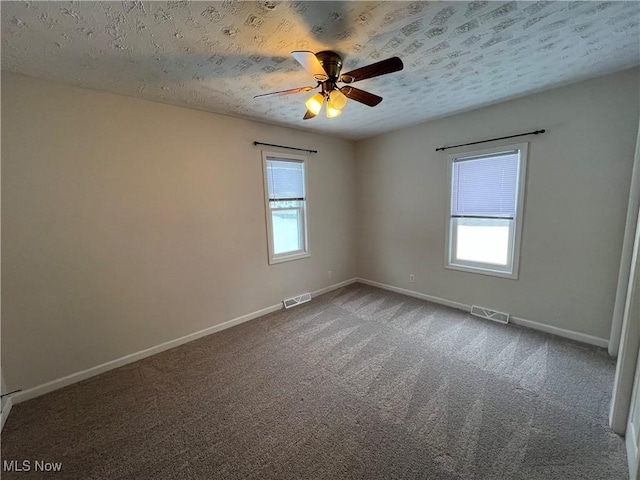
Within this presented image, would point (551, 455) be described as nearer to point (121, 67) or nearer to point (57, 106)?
point (121, 67)

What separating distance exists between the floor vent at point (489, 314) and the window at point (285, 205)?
238cm

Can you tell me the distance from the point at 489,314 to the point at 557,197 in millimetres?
1494

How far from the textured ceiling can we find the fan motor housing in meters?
0.05

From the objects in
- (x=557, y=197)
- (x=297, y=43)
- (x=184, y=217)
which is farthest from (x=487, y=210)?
(x=184, y=217)

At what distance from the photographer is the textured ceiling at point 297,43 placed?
1.36 meters

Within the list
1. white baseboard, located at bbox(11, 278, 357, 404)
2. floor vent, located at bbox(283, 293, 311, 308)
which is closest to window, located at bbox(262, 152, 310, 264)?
floor vent, located at bbox(283, 293, 311, 308)

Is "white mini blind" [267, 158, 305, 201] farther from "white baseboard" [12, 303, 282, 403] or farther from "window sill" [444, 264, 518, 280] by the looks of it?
"window sill" [444, 264, 518, 280]

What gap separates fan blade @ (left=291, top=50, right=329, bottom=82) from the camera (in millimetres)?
1437

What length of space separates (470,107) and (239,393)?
150 inches

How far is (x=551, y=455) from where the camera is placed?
1.46 meters

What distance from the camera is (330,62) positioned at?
177 centimetres

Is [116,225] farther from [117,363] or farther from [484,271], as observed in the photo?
[484,271]

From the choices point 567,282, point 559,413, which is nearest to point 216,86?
point 559,413

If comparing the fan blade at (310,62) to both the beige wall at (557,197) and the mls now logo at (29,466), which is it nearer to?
the beige wall at (557,197)
